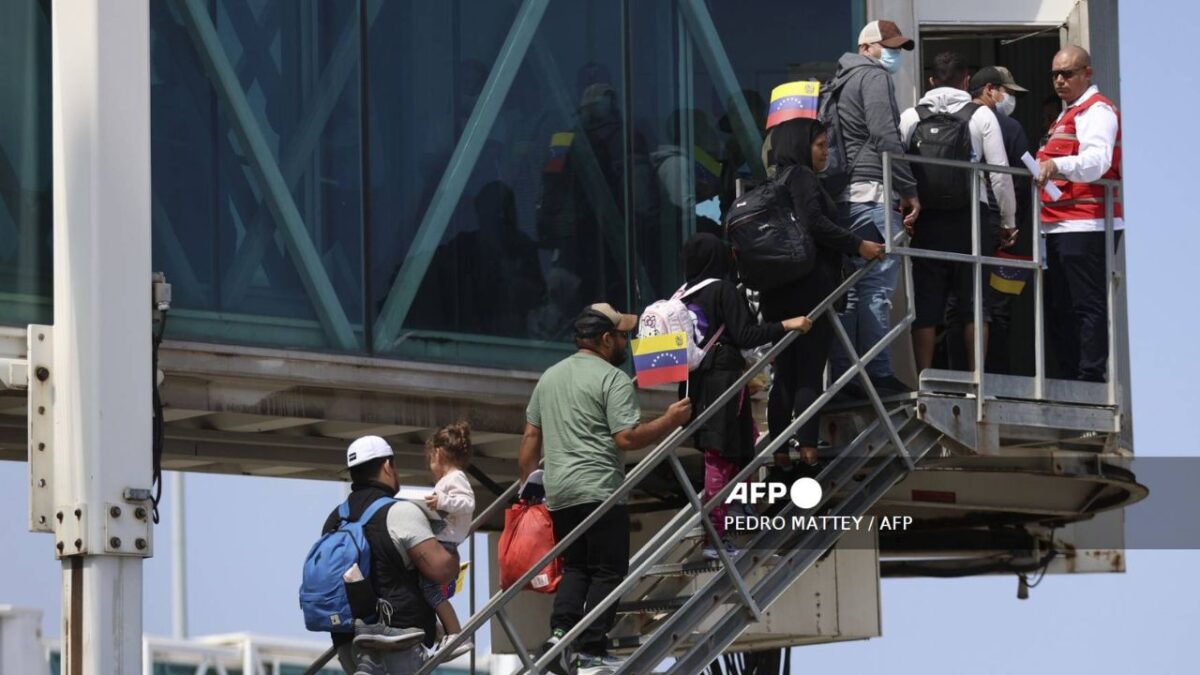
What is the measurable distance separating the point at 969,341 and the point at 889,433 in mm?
1261

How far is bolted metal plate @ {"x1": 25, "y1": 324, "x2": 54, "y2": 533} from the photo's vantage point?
1247cm

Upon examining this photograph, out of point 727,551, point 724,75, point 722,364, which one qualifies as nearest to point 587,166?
point 724,75

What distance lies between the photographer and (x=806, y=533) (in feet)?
45.6

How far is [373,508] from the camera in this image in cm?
1209

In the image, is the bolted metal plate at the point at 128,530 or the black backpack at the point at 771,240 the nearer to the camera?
the bolted metal plate at the point at 128,530

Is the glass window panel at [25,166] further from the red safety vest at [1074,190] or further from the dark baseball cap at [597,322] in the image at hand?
the red safety vest at [1074,190]

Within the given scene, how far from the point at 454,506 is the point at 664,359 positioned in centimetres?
159

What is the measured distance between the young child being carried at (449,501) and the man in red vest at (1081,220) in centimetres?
451

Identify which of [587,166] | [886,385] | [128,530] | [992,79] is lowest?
[128,530]

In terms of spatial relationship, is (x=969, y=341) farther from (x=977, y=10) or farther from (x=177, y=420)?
(x=177, y=420)

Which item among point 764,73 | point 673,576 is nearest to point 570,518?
point 673,576

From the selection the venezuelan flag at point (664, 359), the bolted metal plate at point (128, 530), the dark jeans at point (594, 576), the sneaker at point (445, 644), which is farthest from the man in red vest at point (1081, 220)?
the bolted metal plate at point (128, 530)

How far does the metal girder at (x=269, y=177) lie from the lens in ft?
47.8

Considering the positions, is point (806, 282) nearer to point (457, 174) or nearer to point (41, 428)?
point (457, 174)
